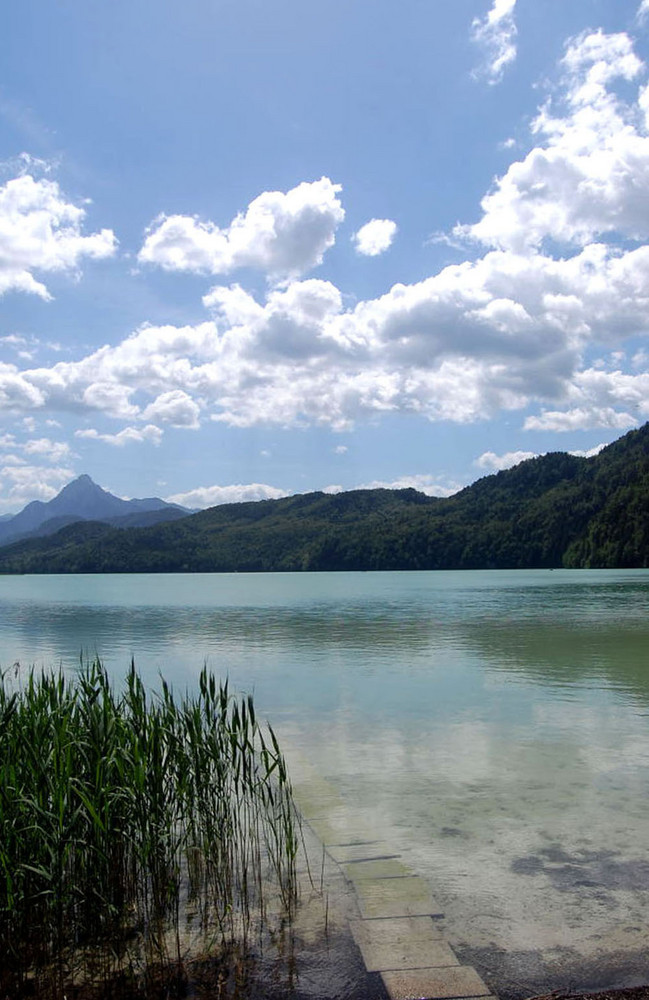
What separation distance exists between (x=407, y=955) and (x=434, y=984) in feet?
1.79

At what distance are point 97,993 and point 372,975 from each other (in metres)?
1.98

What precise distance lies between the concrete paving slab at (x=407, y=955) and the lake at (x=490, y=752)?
0.32 m

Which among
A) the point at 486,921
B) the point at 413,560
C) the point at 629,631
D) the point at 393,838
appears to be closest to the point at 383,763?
the point at 393,838

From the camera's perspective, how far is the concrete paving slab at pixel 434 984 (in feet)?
17.4

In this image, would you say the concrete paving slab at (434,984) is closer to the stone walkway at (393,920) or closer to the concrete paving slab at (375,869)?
the stone walkway at (393,920)

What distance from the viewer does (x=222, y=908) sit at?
23.4 feet

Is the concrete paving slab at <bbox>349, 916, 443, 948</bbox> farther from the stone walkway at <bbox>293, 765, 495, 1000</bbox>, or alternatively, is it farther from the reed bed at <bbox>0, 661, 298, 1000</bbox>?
the reed bed at <bbox>0, 661, 298, 1000</bbox>

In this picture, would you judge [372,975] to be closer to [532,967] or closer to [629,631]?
[532,967]

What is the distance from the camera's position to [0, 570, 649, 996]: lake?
6.83 m

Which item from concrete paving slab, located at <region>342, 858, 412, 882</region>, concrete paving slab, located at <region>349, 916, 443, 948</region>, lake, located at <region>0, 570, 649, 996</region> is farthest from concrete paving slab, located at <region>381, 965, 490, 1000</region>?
concrete paving slab, located at <region>342, 858, 412, 882</region>

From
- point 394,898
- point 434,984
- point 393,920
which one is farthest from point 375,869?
point 434,984

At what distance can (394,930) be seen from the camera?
21.4 ft

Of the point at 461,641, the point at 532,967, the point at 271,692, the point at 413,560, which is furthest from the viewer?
the point at 413,560

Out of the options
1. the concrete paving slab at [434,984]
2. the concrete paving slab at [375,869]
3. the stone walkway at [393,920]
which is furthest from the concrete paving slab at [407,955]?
the concrete paving slab at [375,869]
